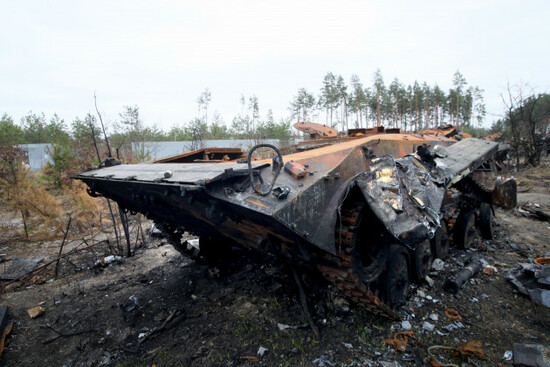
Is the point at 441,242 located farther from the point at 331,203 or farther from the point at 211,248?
the point at 211,248

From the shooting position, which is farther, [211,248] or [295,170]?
[211,248]

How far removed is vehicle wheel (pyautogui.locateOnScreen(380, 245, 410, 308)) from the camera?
3.32 metres

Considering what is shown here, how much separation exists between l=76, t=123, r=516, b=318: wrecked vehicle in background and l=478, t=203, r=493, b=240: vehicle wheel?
7.13ft

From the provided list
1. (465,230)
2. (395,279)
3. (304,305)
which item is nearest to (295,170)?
(304,305)

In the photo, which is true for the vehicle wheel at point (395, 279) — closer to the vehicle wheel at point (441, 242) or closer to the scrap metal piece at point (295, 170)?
the vehicle wheel at point (441, 242)

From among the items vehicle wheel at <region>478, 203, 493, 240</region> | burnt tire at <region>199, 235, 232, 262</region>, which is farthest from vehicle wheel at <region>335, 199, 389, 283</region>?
vehicle wheel at <region>478, 203, 493, 240</region>

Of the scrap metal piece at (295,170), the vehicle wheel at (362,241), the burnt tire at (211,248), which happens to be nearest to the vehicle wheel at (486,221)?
the vehicle wheel at (362,241)

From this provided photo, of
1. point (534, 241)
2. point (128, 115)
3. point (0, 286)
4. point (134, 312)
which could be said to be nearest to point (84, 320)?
point (134, 312)

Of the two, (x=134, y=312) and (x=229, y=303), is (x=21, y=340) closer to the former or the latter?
(x=134, y=312)

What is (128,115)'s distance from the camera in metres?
18.6

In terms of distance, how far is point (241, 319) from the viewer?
3391 millimetres

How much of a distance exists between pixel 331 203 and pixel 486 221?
449cm

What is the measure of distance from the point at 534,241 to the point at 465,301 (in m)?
2.95

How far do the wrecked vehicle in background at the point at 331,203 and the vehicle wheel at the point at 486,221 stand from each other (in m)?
2.17
